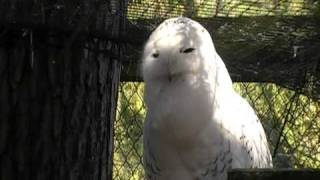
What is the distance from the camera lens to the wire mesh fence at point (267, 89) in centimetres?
176

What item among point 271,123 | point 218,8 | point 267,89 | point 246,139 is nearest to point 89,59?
point 218,8

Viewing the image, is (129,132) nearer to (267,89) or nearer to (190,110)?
(267,89)

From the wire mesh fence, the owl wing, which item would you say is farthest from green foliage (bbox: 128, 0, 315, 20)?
the owl wing

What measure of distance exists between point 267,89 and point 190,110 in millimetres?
654

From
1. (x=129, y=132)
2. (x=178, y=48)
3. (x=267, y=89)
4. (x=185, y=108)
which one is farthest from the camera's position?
(x=129, y=132)

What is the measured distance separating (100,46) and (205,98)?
0.35 metres

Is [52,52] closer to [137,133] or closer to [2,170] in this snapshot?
[2,170]

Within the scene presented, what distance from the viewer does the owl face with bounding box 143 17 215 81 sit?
6.15ft

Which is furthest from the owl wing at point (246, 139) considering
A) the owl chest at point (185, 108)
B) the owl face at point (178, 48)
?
the owl face at point (178, 48)

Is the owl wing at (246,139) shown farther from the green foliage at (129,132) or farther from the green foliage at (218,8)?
the green foliage at (129,132)

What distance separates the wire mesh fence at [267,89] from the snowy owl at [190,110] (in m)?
0.07

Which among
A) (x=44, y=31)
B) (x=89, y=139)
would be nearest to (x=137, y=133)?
(x=89, y=139)

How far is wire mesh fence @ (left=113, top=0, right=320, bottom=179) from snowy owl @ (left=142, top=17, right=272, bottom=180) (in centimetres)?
7

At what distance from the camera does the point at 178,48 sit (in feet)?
6.19
